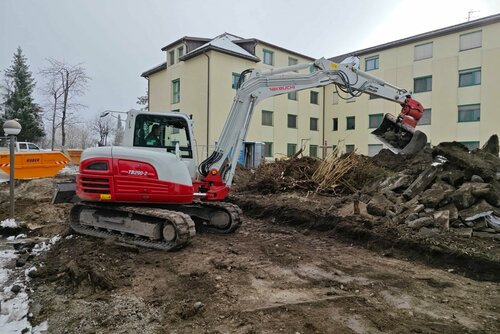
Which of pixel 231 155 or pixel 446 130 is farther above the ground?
pixel 446 130

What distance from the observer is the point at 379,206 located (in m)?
7.79

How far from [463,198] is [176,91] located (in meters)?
25.3

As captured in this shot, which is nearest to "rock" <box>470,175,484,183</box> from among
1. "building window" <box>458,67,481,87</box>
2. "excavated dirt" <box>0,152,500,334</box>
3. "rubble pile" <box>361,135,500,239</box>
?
"rubble pile" <box>361,135,500,239</box>

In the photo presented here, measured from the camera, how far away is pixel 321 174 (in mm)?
11422

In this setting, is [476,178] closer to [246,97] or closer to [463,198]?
[463,198]

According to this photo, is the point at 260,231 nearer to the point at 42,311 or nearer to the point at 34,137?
the point at 42,311

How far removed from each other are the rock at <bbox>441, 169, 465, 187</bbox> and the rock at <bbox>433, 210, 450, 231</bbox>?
4.64 feet

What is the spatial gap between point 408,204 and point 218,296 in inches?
192

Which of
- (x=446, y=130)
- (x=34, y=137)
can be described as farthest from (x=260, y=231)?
(x=34, y=137)

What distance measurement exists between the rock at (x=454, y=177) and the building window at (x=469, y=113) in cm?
2105

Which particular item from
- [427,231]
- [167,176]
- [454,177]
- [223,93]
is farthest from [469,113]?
[167,176]

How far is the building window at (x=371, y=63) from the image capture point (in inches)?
1221

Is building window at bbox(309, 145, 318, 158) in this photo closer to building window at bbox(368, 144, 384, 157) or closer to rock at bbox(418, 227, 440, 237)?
building window at bbox(368, 144, 384, 157)

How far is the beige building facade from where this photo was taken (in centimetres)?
2539
